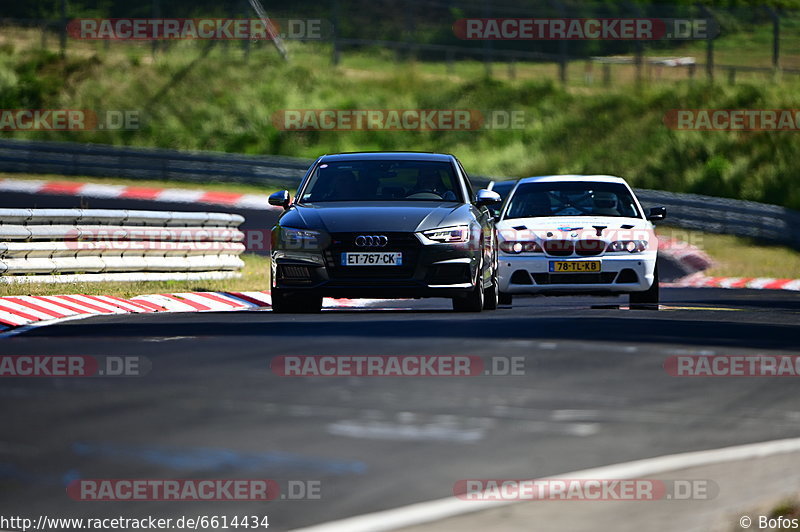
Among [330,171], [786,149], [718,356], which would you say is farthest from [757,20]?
[718,356]

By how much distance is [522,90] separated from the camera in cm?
4278

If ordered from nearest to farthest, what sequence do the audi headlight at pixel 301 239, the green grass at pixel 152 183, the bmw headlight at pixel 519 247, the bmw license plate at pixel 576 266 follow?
the audi headlight at pixel 301 239
the bmw license plate at pixel 576 266
the bmw headlight at pixel 519 247
the green grass at pixel 152 183

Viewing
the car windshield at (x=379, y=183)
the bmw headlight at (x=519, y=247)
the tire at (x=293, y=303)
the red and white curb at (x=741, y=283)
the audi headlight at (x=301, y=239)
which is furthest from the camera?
the red and white curb at (x=741, y=283)

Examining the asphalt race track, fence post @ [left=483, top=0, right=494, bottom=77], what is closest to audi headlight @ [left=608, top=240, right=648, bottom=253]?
the asphalt race track

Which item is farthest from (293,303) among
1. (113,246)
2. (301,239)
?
(113,246)

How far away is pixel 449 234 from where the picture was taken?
12641 mm

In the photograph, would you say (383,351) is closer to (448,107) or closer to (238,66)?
(448,107)

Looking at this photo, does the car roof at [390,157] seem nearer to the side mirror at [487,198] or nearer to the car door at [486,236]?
the car door at [486,236]

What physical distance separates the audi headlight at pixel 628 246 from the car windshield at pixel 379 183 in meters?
2.07

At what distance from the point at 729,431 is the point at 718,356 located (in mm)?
2889

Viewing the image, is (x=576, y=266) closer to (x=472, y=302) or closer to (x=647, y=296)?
(x=647, y=296)

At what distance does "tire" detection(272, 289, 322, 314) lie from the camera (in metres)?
13.0

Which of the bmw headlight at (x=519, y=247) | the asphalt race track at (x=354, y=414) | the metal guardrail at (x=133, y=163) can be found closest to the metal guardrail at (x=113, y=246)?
the asphalt race track at (x=354, y=414)

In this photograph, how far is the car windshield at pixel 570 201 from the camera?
15852mm
